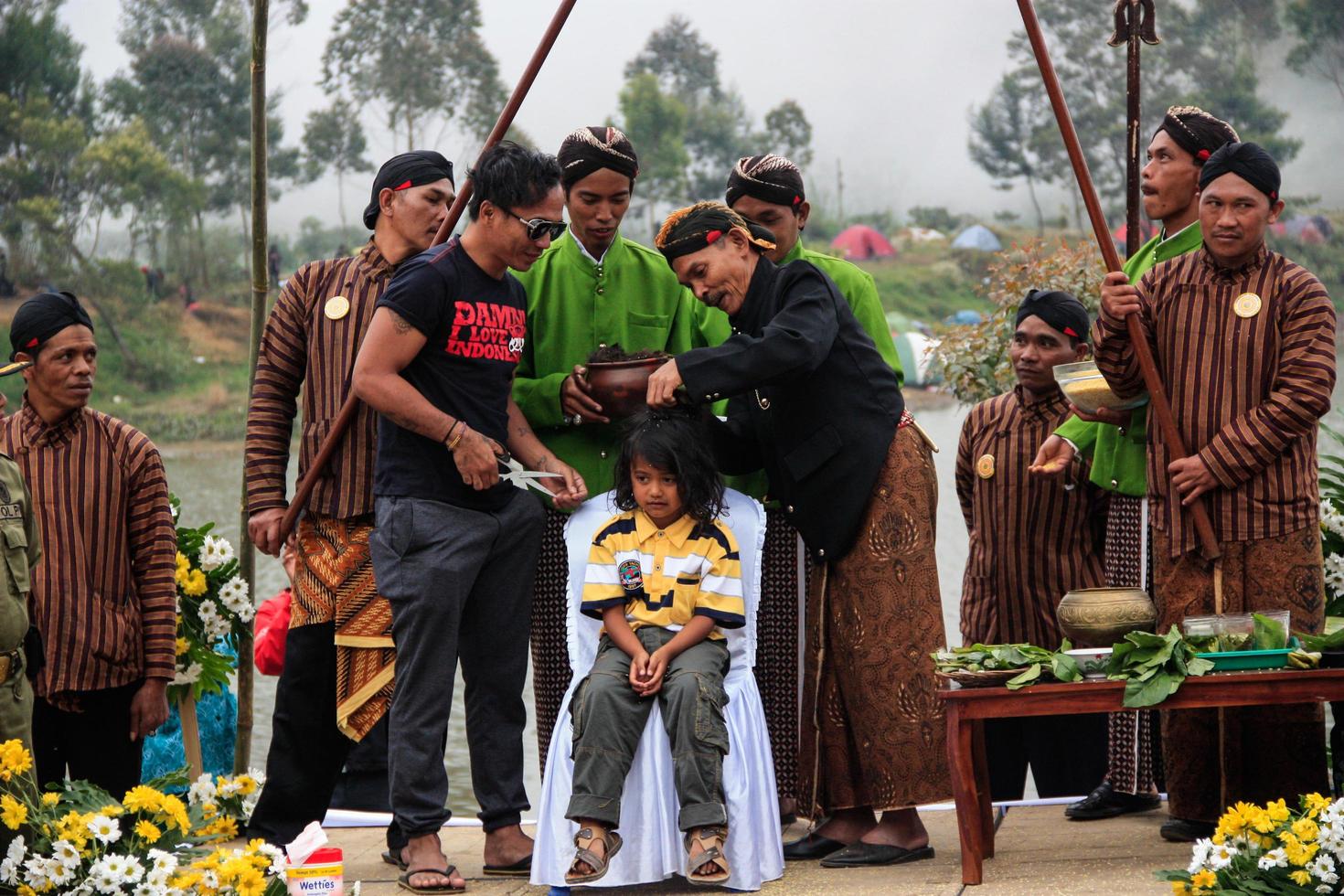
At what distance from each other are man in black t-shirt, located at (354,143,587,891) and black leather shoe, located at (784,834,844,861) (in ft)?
2.39

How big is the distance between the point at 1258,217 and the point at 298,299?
2.68 metres

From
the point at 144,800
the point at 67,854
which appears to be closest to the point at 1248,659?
the point at 144,800

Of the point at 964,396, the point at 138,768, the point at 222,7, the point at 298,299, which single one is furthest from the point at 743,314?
the point at 222,7

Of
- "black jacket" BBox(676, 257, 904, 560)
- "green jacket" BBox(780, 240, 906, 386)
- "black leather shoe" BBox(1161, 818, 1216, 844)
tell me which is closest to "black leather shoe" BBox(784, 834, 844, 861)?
"black jacket" BBox(676, 257, 904, 560)

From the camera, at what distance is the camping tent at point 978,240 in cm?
2020

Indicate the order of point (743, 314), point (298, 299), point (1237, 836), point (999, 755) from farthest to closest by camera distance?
point (999, 755) < point (298, 299) < point (743, 314) < point (1237, 836)

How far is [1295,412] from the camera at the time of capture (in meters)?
4.29

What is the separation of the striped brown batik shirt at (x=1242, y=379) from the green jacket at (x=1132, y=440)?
31 cm

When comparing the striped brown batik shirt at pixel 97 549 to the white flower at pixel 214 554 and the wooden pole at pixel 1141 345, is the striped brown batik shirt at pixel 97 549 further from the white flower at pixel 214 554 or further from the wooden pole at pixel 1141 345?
the wooden pole at pixel 1141 345

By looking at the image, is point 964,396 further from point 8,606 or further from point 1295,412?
point 8,606

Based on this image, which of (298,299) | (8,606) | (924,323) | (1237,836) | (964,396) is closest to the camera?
(1237,836)

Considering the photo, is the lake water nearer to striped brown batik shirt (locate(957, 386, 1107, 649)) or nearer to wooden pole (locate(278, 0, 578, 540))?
striped brown batik shirt (locate(957, 386, 1107, 649))

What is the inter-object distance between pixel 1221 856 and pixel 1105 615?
2.59 feet

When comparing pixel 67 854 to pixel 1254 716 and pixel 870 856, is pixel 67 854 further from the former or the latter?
pixel 1254 716
